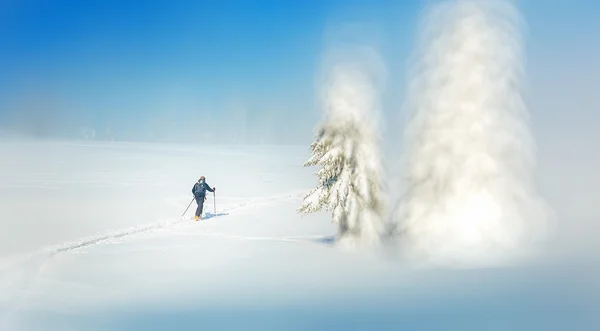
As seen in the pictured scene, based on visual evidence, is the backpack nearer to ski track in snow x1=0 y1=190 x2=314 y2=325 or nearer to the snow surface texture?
ski track in snow x1=0 y1=190 x2=314 y2=325

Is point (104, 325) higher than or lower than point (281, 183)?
lower

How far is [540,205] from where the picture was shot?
53.7 feet

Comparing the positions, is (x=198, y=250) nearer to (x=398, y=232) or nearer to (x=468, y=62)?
(x=398, y=232)

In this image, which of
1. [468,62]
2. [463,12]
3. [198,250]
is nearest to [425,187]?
[468,62]

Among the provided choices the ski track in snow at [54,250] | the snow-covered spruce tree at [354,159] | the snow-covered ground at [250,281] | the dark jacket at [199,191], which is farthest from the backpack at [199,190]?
the snow-covered spruce tree at [354,159]

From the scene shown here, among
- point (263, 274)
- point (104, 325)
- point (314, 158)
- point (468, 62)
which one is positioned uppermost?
point (468, 62)

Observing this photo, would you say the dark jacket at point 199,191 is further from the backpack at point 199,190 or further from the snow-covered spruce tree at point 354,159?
the snow-covered spruce tree at point 354,159

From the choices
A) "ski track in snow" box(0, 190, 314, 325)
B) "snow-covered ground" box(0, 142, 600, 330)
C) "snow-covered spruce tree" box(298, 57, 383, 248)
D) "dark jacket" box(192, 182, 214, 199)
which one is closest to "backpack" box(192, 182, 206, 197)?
"dark jacket" box(192, 182, 214, 199)

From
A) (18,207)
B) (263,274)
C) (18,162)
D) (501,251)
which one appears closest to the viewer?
(263,274)

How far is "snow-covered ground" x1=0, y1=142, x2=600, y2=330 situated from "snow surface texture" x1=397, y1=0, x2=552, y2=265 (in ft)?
5.94

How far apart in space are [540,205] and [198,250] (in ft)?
37.7

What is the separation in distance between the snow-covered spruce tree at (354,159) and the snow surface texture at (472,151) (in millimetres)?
1308

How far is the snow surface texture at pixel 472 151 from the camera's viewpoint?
15734 millimetres

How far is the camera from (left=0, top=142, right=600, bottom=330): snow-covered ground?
30.8 ft
